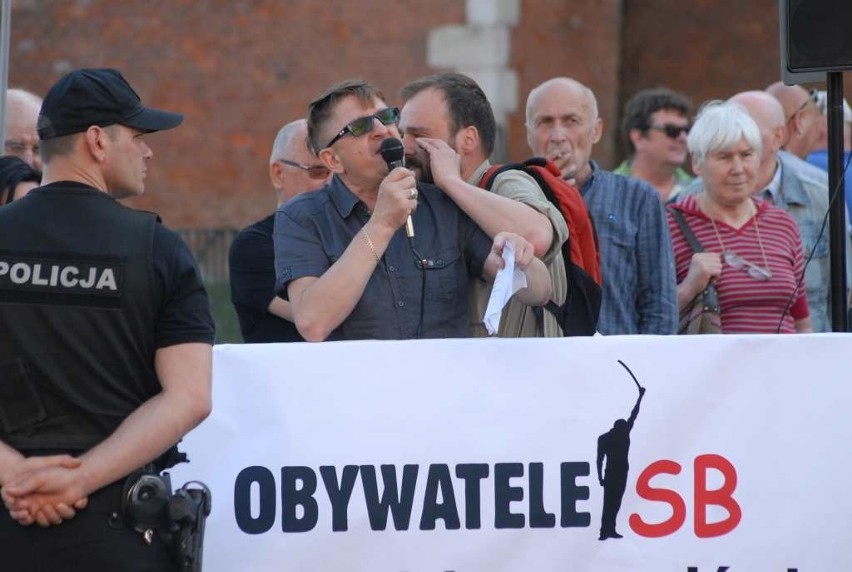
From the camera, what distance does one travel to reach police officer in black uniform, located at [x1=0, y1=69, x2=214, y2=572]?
3738mm

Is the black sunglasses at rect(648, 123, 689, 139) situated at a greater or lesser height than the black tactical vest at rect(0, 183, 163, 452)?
greater

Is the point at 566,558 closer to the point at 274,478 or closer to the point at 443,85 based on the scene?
the point at 274,478

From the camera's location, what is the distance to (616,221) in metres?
6.10

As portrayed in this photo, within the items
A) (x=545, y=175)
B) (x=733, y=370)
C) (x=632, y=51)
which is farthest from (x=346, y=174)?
(x=632, y=51)

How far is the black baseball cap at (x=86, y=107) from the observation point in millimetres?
3857

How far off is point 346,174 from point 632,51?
10.3m

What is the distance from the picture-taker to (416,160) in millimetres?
5059

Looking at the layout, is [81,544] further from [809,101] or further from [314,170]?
[809,101]

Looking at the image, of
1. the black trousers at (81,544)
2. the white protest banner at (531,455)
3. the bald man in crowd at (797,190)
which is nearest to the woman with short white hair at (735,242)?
the bald man in crowd at (797,190)

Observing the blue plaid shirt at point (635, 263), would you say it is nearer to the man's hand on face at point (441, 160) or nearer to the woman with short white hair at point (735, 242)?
the woman with short white hair at point (735, 242)

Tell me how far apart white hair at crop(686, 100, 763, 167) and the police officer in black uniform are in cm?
324

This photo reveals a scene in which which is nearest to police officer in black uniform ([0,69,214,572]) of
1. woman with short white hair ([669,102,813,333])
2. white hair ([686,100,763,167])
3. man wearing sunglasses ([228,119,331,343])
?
man wearing sunglasses ([228,119,331,343])

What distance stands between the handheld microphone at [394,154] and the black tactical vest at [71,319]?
111 cm

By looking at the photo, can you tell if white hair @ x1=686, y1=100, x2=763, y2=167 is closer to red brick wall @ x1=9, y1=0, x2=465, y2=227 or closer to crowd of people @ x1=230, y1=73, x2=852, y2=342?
crowd of people @ x1=230, y1=73, x2=852, y2=342
